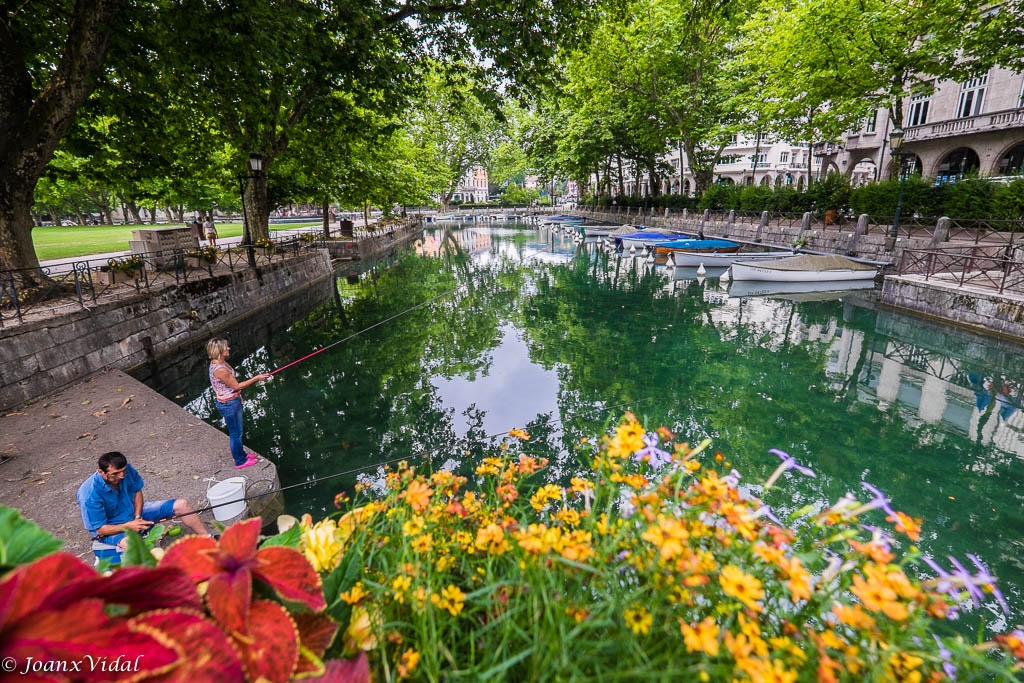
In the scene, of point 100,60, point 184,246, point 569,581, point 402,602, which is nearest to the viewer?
point 402,602

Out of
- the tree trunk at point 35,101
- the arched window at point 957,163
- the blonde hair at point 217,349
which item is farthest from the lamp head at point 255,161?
the arched window at point 957,163

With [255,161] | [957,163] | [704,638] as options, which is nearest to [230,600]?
[704,638]

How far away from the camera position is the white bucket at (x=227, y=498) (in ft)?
14.7

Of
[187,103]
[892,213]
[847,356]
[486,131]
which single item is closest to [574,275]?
[847,356]

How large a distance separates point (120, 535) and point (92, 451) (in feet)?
10.5

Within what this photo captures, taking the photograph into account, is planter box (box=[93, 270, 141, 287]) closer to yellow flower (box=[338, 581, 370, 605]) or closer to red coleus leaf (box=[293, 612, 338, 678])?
yellow flower (box=[338, 581, 370, 605])

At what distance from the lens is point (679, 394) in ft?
29.7

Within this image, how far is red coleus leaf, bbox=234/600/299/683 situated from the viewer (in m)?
1.04

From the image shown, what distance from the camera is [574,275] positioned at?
23.7 metres

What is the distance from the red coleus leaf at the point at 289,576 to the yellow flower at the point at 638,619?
90 centimetres

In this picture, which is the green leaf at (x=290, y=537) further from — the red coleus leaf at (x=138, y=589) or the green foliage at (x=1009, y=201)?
the green foliage at (x=1009, y=201)

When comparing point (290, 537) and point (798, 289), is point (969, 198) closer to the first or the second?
point (798, 289)

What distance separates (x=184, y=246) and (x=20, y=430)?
51.8 feet

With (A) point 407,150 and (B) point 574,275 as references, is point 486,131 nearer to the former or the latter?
(A) point 407,150
